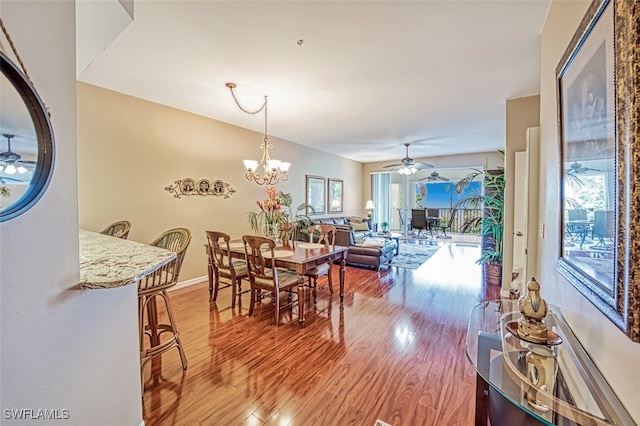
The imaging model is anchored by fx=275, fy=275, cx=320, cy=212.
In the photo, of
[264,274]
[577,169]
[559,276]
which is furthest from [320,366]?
[577,169]

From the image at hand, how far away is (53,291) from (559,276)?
2363 mm

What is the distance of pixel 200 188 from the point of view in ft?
14.2

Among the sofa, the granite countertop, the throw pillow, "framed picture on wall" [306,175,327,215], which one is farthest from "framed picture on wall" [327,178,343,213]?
the granite countertop

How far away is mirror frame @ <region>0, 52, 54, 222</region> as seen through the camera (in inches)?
33.0

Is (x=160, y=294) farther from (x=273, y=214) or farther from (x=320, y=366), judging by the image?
(x=273, y=214)

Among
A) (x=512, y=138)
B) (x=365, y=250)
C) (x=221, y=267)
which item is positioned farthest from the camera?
(x=365, y=250)

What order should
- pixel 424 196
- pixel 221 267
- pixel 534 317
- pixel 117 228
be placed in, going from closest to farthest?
pixel 534 317 < pixel 117 228 < pixel 221 267 < pixel 424 196

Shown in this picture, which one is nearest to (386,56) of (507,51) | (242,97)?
(507,51)

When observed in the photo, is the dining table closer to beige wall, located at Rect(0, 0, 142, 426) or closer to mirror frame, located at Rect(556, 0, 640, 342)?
beige wall, located at Rect(0, 0, 142, 426)

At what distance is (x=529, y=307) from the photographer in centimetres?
114

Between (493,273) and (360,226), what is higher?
(360,226)

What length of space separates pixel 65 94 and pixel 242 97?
265cm

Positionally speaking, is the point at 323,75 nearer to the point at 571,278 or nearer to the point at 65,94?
the point at 65,94

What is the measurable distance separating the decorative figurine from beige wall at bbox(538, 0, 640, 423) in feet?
0.47
